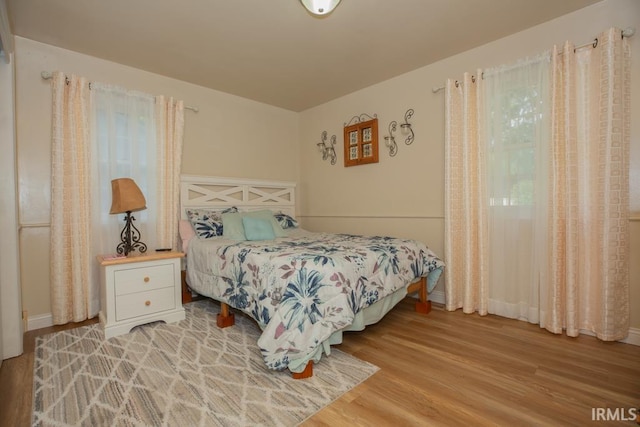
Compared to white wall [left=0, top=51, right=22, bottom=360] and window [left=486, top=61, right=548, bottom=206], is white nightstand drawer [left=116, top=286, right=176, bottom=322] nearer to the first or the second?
white wall [left=0, top=51, right=22, bottom=360]

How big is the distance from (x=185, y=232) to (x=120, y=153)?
3.26 ft

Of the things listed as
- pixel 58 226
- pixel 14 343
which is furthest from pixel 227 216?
pixel 14 343

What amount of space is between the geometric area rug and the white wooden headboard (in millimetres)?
1596

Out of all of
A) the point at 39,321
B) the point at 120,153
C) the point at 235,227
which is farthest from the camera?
the point at 235,227

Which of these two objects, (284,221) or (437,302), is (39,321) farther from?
(437,302)

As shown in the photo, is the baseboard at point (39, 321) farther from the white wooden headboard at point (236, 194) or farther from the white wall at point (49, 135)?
the white wooden headboard at point (236, 194)

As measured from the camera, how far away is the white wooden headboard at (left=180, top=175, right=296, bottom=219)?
350cm

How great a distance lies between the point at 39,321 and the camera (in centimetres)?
263

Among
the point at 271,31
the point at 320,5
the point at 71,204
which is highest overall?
the point at 271,31

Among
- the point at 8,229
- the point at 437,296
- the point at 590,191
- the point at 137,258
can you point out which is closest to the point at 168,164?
the point at 137,258

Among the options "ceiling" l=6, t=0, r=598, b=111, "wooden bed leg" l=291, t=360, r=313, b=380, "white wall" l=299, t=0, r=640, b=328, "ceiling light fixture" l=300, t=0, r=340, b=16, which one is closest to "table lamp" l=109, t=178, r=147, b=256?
"ceiling" l=6, t=0, r=598, b=111

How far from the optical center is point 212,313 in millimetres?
2922

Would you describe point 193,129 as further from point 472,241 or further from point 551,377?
point 551,377

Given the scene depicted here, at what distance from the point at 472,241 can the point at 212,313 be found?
258 cm
